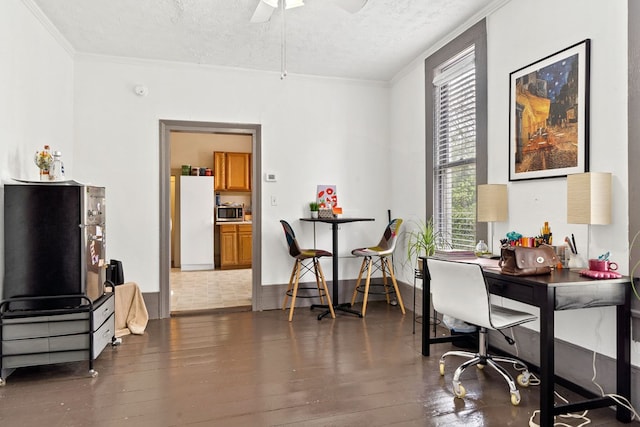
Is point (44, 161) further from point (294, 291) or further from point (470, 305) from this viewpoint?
point (470, 305)

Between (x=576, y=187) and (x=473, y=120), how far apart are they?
153 cm

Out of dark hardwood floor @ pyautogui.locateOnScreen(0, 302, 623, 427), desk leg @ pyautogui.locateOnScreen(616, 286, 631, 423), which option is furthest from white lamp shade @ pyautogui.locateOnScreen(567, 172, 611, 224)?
dark hardwood floor @ pyautogui.locateOnScreen(0, 302, 623, 427)

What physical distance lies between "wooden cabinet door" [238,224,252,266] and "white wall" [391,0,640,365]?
5.65 meters

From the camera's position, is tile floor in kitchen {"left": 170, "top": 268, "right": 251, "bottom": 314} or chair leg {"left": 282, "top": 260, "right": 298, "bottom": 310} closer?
chair leg {"left": 282, "top": 260, "right": 298, "bottom": 310}

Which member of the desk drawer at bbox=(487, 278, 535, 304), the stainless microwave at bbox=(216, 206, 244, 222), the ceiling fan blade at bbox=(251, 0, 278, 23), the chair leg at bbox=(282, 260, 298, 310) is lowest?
the chair leg at bbox=(282, 260, 298, 310)

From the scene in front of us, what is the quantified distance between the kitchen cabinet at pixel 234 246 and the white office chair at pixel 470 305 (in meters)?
5.84

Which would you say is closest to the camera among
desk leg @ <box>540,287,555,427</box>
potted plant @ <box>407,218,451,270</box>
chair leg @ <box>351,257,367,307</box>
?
desk leg @ <box>540,287,555,427</box>

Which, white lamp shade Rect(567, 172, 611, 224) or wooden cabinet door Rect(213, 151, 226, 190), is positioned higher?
wooden cabinet door Rect(213, 151, 226, 190)

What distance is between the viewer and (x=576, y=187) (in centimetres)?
236

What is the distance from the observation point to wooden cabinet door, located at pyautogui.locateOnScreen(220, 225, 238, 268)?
26.7 ft

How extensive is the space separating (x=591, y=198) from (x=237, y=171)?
22.9 feet

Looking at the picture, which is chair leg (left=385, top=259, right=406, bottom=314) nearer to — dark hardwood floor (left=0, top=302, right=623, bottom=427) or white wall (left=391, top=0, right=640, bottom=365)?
dark hardwood floor (left=0, top=302, right=623, bottom=427)

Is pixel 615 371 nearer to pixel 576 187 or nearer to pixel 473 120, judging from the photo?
pixel 576 187

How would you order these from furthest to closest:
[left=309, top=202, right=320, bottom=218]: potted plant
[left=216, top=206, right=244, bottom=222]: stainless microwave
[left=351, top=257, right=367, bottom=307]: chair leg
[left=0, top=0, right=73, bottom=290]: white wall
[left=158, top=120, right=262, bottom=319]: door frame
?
[left=216, top=206, right=244, bottom=222]: stainless microwave
[left=309, top=202, right=320, bottom=218]: potted plant
[left=351, top=257, right=367, bottom=307]: chair leg
[left=158, top=120, right=262, bottom=319]: door frame
[left=0, top=0, right=73, bottom=290]: white wall
